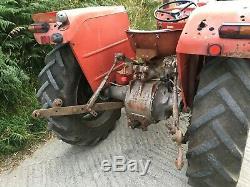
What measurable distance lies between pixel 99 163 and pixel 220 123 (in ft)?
4.74

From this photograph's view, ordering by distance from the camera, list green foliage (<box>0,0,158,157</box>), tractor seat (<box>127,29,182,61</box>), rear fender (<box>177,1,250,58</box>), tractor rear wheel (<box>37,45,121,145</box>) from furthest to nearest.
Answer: green foliage (<box>0,0,158,157</box>), tractor rear wheel (<box>37,45,121,145</box>), tractor seat (<box>127,29,182,61</box>), rear fender (<box>177,1,250,58</box>)

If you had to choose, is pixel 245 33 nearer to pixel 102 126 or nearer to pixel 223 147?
pixel 223 147

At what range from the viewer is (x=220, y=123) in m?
1.90

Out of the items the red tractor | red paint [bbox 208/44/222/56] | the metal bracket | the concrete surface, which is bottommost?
the concrete surface

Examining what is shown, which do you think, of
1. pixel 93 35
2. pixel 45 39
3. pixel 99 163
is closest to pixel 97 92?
pixel 93 35

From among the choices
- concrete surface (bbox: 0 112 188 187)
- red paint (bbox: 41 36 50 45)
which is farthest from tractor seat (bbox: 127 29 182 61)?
concrete surface (bbox: 0 112 188 187)

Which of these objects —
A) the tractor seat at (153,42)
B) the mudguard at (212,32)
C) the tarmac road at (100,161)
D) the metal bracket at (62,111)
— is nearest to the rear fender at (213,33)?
the mudguard at (212,32)

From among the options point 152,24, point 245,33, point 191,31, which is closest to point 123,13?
point 191,31

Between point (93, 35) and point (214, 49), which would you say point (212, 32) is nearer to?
point (214, 49)

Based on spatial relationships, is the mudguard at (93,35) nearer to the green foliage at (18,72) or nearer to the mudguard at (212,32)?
the mudguard at (212,32)

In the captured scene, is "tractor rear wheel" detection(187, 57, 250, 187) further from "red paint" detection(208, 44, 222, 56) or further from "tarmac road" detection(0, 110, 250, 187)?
"tarmac road" detection(0, 110, 250, 187)

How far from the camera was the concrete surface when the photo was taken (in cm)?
278

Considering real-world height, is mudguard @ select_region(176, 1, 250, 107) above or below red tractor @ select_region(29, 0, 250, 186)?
above

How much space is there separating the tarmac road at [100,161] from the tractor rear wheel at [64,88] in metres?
0.26
